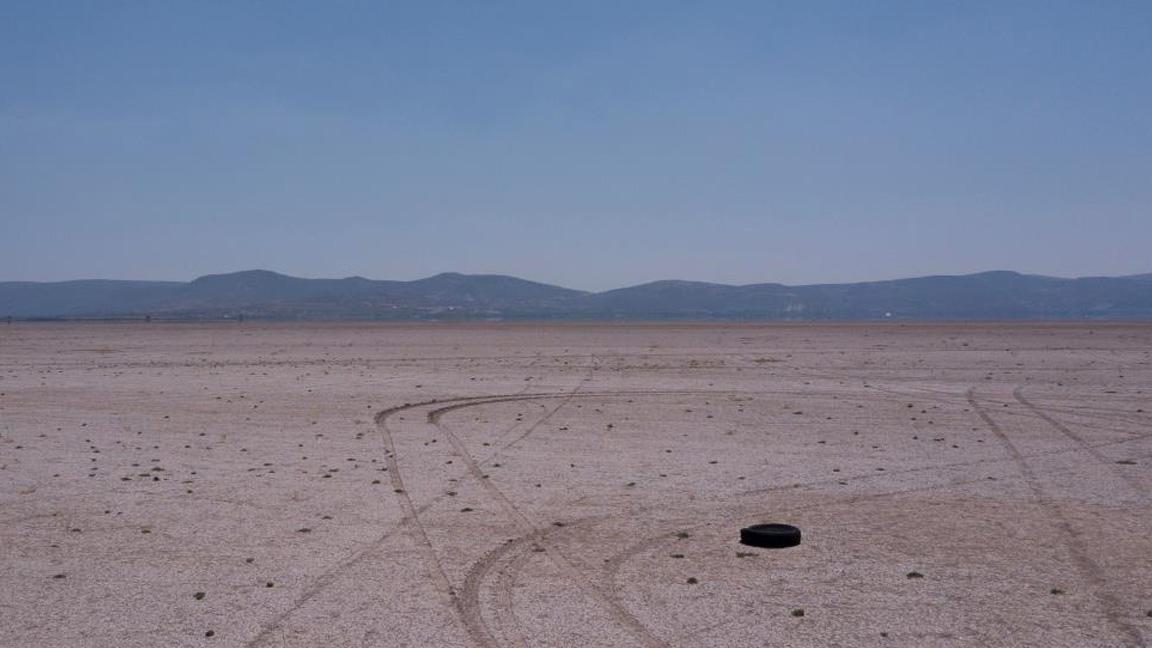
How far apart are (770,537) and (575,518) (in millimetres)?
2255

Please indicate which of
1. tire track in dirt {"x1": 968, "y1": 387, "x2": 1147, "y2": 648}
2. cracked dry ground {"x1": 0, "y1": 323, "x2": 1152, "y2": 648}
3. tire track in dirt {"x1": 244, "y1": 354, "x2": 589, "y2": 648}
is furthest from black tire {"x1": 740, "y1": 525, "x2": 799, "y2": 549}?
tire track in dirt {"x1": 244, "y1": 354, "x2": 589, "y2": 648}

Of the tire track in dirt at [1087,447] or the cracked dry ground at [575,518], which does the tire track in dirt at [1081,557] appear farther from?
the tire track in dirt at [1087,447]

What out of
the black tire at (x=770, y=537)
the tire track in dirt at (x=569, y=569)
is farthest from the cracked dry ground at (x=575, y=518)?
the black tire at (x=770, y=537)

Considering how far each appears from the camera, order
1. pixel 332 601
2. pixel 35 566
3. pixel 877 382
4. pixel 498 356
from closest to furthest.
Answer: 1. pixel 332 601
2. pixel 35 566
3. pixel 877 382
4. pixel 498 356

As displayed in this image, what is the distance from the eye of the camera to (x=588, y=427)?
19.4m

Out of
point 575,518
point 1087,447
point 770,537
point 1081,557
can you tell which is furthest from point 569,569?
point 1087,447

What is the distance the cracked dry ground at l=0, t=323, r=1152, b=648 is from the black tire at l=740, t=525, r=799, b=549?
144 millimetres

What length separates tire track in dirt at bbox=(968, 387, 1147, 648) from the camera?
766cm

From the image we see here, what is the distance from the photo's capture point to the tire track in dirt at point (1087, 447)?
512 inches

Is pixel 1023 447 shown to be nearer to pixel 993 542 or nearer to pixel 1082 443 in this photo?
pixel 1082 443

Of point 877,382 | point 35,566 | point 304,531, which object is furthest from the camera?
point 877,382

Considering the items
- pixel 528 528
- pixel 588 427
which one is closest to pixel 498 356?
pixel 588 427

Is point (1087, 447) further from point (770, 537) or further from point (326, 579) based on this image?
point (326, 579)

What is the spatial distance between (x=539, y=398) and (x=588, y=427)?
540cm
